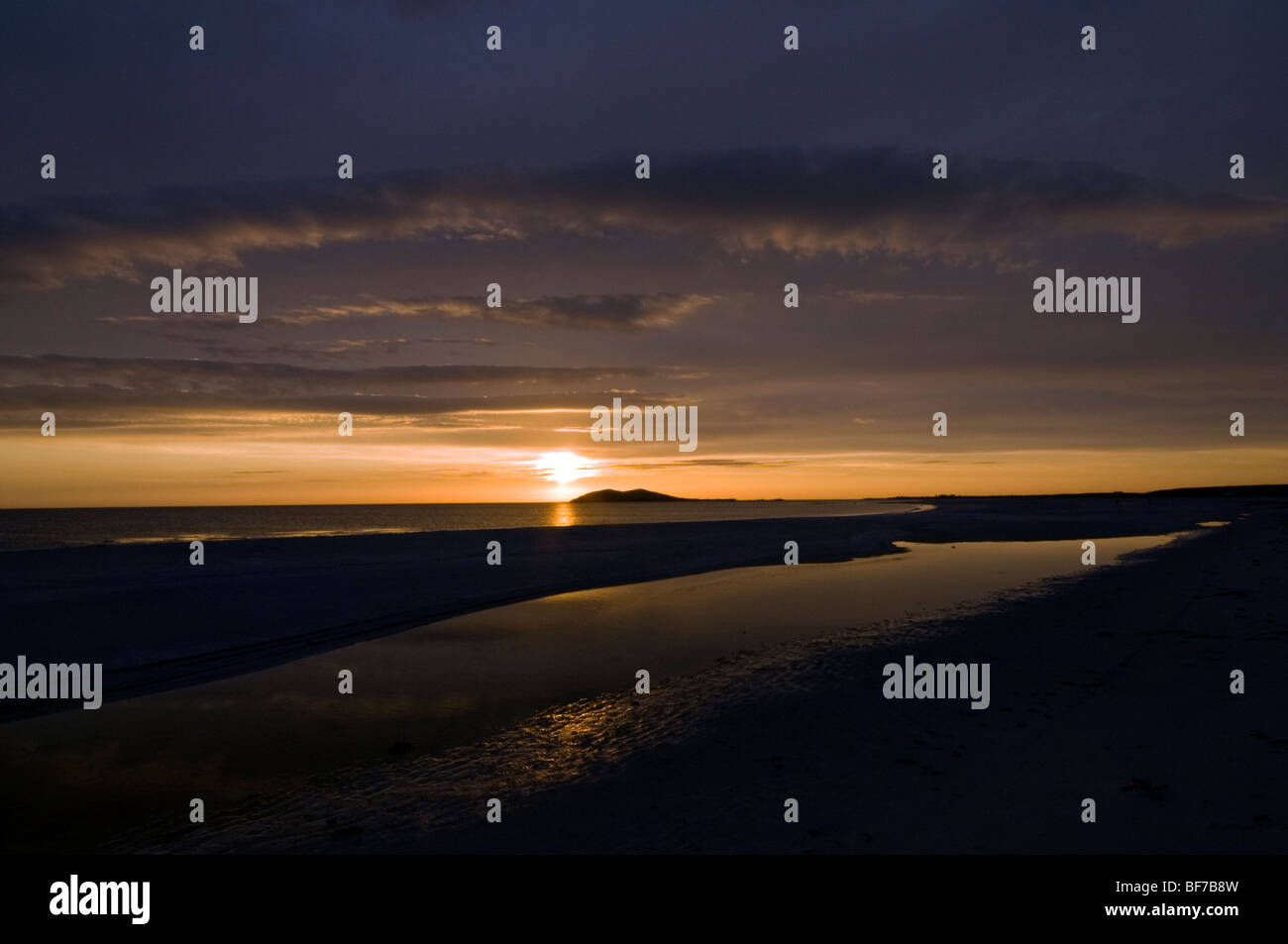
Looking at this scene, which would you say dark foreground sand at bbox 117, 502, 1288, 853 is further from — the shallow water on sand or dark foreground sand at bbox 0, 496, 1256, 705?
dark foreground sand at bbox 0, 496, 1256, 705

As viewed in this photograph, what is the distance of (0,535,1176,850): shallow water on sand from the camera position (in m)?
9.17

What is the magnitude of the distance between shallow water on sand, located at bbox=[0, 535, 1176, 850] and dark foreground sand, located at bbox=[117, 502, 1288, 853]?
0.95m

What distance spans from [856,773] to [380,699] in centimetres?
856

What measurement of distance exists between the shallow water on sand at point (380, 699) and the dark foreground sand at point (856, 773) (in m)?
0.95

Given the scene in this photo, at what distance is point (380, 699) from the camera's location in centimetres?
1345

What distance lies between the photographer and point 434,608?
2470cm

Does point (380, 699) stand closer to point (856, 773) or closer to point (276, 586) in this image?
point (856, 773)

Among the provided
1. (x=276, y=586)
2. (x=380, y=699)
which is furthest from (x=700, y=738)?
(x=276, y=586)

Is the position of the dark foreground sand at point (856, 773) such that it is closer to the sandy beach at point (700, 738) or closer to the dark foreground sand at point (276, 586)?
the sandy beach at point (700, 738)

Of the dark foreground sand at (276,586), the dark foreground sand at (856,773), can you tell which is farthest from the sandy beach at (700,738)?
the dark foreground sand at (276,586)

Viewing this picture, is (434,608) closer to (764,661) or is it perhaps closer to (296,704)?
(296,704)

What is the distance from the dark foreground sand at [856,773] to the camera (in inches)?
293
